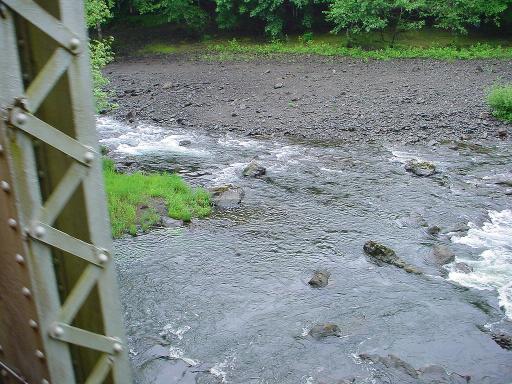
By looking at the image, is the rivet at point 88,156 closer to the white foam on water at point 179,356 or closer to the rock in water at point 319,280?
the white foam on water at point 179,356

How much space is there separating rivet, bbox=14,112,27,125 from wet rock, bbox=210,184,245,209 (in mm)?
14012

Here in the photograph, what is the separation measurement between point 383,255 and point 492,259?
8.64 ft

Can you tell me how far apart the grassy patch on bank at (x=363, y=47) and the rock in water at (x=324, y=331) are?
28.0 metres

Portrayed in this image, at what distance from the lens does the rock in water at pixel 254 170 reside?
61.5 ft

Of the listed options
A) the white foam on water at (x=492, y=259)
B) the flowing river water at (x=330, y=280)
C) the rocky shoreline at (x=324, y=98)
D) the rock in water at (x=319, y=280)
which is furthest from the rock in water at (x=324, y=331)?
the rocky shoreline at (x=324, y=98)

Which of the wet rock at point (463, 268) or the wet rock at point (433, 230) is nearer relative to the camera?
the wet rock at point (463, 268)

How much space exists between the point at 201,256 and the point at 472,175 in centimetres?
1025

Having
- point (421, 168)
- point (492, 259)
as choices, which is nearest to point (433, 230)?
point (492, 259)

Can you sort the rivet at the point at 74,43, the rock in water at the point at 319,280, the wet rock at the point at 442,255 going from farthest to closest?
the wet rock at the point at 442,255 < the rock in water at the point at 319,280 < the rivet at the point at 74,43

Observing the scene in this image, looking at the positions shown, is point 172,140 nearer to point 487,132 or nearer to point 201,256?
point 201,256

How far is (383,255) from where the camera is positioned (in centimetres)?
1314

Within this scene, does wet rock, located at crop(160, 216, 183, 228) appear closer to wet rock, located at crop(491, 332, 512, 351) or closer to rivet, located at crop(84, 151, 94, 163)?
wet rock, located at crop(491, 332, 512, 351)

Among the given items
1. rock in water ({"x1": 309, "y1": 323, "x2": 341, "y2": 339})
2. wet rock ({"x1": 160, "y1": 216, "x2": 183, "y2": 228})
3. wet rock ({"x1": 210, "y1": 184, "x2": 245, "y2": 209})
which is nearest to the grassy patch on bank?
wet rock ({"x1": 210, "y1": 184, "x2": 245, "y2": 209})

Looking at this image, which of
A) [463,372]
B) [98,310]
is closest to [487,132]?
[463,372]
